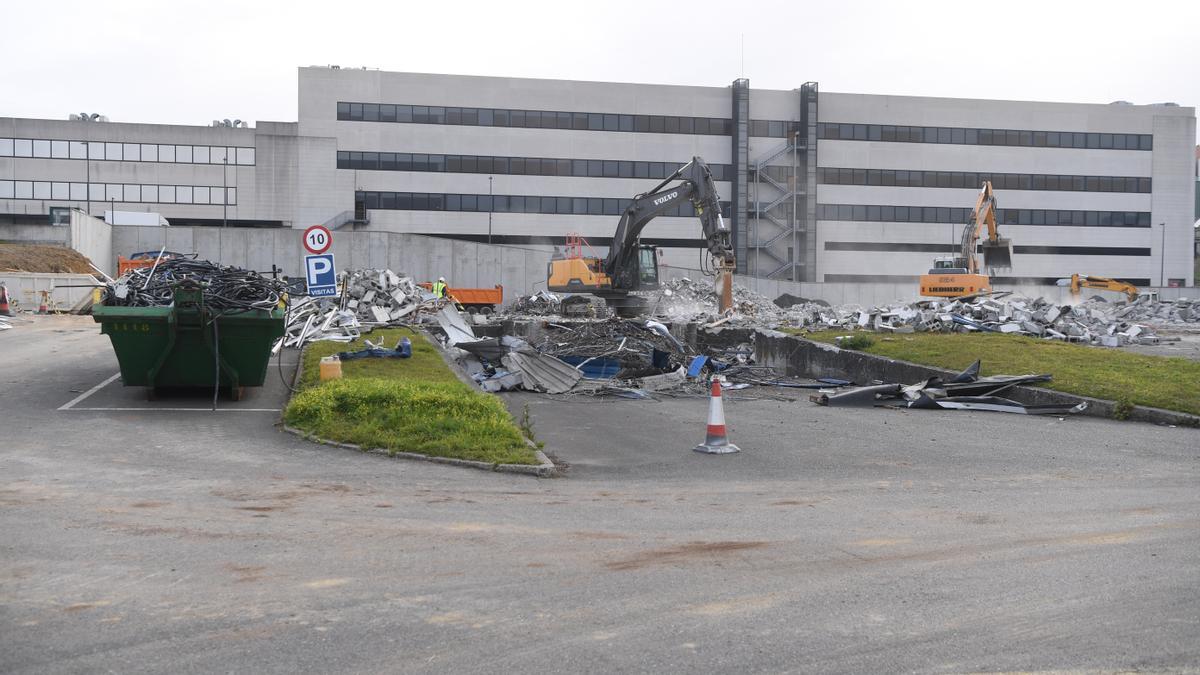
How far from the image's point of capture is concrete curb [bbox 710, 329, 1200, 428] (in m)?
14.0

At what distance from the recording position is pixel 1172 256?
6800cm

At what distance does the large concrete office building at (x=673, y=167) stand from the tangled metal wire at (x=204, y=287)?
4696 cm

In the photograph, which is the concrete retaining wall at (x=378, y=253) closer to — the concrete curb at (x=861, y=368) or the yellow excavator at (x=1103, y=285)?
the yellow excavator at (x=1103, y=285)

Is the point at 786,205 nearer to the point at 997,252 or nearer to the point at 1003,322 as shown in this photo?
the point at 997,252

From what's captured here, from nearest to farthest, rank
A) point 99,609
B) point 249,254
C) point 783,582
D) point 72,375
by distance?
point 99,609 < point 783,582 < point 72,375 < point 249,254

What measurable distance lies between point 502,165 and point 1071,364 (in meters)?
47.2

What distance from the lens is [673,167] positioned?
63031mm

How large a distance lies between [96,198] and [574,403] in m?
57.2

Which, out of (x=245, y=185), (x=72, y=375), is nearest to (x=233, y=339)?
(x=72, y=375)

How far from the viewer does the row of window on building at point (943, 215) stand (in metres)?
64.8

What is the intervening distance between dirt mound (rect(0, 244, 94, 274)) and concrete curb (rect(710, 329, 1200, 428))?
98.7 ft

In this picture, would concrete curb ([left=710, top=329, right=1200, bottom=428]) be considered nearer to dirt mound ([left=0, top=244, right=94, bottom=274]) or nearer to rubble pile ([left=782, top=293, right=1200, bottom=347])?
rubble pile ([left=782, top=293, right=1200, bottom=347])

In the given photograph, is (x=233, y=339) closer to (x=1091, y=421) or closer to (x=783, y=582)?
(x=783, y=582)

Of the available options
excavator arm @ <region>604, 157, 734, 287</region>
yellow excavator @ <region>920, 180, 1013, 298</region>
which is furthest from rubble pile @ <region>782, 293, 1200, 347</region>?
yellow excavator @ <region>920, 180, 1013, 298</region>
